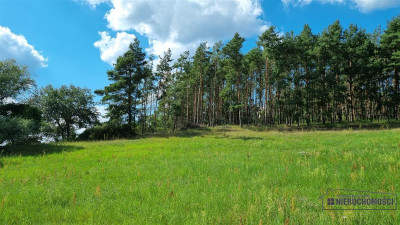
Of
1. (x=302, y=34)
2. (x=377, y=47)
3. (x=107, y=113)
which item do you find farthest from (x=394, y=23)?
(x=107, y=113)

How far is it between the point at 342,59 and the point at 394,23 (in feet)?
36.8

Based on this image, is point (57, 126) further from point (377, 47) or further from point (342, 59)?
point (377, 47)

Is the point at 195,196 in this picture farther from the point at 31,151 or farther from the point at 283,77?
the point at 283,77

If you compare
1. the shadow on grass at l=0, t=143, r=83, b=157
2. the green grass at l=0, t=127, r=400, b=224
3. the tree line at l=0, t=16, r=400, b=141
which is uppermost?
the tree line at l=0, t=16, r=400, b=141

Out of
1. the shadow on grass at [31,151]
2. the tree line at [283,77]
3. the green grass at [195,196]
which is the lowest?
the shadow on grass at [31,151]

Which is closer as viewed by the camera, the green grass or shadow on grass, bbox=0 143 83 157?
the green grass

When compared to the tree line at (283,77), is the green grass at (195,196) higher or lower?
lower

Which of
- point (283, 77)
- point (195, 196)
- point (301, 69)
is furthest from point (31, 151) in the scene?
point (301, 69)

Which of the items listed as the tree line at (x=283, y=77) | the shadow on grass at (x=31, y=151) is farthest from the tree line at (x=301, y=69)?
A: the shadow on grass at (x=31, y=151)

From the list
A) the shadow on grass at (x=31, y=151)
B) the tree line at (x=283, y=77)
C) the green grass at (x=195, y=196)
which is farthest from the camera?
the tree line at (x=283, y=77)

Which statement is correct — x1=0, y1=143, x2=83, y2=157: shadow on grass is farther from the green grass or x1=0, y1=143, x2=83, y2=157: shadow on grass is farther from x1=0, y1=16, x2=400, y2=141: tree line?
x1=0, y1=16, x2=400, y2=141: tree line

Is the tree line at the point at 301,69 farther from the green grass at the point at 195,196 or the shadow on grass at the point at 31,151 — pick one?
the green grass at the point at 195,196

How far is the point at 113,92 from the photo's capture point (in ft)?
120

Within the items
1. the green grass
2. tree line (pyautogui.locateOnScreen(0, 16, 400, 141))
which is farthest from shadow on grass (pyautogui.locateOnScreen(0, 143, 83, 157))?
tree line (pyautogui.locateOnScreen(0, 16, 400, 141))
